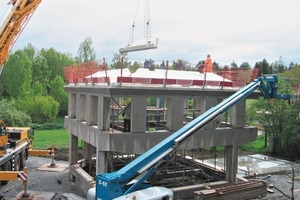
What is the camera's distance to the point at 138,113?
1578 centimetres

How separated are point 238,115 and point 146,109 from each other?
525 centimetres

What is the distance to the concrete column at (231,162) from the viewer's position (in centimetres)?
1866

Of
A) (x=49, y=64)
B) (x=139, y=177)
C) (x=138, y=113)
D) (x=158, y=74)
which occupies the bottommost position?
(x=139, y=177)

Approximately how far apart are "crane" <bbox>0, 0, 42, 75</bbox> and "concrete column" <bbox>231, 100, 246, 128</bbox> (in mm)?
15403

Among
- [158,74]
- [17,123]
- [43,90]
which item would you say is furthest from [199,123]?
[43,90]

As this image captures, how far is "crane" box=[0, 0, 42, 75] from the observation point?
24312 mm

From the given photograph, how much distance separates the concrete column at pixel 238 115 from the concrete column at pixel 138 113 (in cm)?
525

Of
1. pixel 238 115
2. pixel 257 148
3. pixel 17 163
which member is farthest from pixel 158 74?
pixel 257 148

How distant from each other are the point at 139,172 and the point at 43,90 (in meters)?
60.5

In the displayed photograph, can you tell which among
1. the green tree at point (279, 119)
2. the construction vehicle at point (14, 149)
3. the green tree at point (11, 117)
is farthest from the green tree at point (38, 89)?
the green tree at point (279, 119)

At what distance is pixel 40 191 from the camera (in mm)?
19922

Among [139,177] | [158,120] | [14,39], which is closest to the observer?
[139,177]

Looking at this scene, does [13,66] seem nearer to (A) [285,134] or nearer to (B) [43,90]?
(B) [43,90]

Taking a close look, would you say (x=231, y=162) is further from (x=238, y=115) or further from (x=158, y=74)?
(x=158, y=74)
